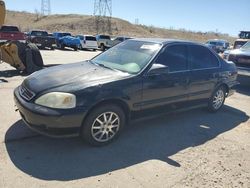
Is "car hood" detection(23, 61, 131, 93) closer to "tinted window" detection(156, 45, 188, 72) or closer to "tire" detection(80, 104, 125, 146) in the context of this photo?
"tire" detection(80, 104, 125, 146)

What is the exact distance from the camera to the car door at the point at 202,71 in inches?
223

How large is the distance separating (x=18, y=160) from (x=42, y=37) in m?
20.2

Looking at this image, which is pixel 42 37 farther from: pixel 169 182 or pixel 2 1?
pixel 169 182

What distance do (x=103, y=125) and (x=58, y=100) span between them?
0.81m

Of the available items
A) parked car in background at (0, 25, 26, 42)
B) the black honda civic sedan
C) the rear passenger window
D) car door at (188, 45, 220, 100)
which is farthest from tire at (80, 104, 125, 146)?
parked car in background at (0, 25, 26, 42)

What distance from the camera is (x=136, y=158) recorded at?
412 cm

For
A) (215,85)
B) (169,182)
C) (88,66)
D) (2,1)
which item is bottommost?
(169,182)

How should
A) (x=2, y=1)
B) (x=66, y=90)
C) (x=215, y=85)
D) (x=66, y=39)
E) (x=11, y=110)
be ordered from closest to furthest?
1. (x=66, y=90)
2. (x=11, y=110)
3. (x=215, y=85)
4. (x=2, y=1)
5. (x=66, y=39)

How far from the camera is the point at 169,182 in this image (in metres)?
3.59

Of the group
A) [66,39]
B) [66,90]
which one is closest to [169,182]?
[66,90]

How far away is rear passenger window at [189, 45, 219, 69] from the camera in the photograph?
18.8 ft

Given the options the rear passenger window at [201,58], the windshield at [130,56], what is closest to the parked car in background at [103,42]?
the rear passenger window at [201,58]

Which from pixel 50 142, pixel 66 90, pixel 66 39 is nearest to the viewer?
pixel 66 90

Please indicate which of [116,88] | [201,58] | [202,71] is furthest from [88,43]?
[116,88]
